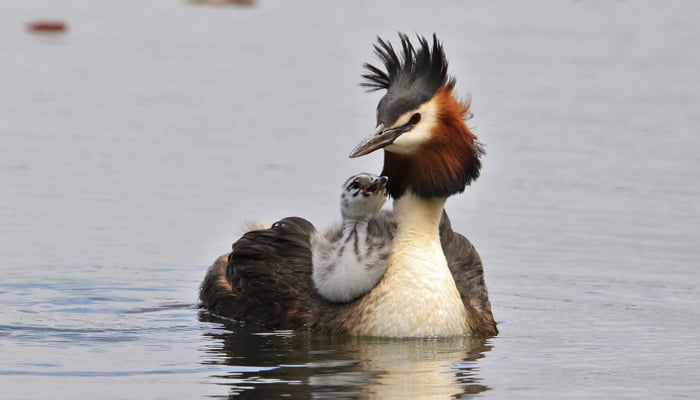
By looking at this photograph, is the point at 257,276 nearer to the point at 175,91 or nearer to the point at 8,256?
the point at 8,256

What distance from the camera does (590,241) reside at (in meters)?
15.7

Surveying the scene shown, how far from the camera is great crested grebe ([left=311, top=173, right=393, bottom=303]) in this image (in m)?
11.6

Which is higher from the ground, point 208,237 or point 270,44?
point 270,44

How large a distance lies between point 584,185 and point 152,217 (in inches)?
200

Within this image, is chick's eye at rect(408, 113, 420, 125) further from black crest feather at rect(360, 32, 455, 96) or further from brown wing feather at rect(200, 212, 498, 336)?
brown wing feather at rect(200, 212, 498, 336)

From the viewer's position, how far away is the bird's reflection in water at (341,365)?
10219 mm

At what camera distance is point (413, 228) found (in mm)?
11883

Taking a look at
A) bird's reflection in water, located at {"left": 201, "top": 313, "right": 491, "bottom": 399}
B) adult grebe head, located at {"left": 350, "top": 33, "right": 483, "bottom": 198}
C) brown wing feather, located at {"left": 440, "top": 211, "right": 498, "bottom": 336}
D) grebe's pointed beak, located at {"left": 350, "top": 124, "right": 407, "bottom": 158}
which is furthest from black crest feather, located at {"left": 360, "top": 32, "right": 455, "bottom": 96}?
bird's reflection in water, located at {"left": 201, "top": 313, "right": 491, "bottom": 399}

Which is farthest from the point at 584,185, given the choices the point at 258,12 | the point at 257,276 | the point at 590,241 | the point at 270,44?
the point at 258,12

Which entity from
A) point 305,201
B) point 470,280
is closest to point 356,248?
point 470,280

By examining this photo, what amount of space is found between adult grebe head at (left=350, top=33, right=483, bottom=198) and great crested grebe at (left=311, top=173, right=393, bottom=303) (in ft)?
0.90

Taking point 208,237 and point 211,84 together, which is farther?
point 211,84

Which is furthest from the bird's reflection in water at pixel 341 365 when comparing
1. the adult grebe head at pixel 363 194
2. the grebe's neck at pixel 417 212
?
the adult grebe head at pixel 363 194

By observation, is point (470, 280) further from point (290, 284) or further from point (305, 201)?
point (305, 201)
